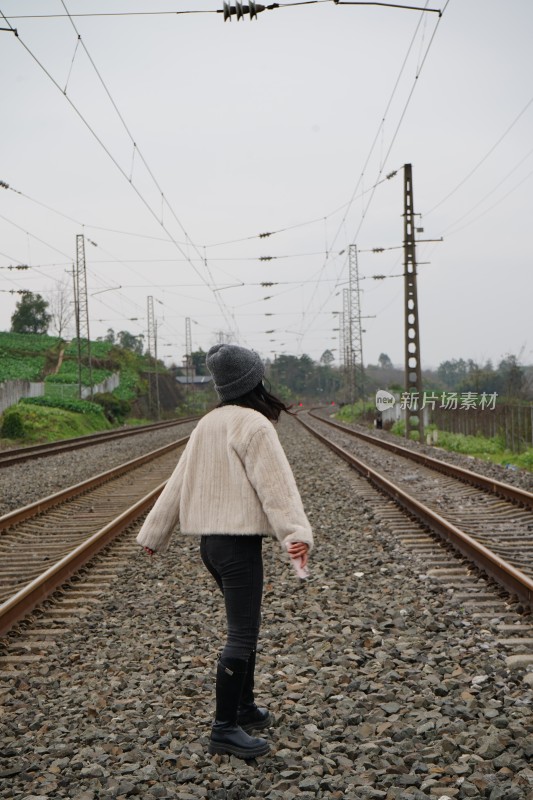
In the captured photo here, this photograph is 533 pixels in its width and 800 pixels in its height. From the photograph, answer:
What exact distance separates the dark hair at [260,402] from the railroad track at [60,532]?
10.1 feet

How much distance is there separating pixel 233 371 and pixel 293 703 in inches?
73.0

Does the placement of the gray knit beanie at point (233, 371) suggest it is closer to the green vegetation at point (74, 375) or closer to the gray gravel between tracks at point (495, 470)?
the gray gravel between tracks at point (495, 470)

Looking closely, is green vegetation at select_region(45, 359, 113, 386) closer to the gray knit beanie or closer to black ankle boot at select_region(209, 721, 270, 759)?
the gray knit beanie

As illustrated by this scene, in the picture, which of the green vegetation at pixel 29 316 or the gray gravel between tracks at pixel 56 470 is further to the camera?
the green vegetation at pixel 29 316

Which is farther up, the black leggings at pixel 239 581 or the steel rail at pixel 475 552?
the black leggings at pixel 239 581

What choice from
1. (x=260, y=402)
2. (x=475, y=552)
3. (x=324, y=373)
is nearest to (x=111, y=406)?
(x=475, y=552)

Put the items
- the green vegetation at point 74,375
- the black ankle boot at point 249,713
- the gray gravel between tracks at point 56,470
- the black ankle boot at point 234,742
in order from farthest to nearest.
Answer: the green vegetation at point 74,375, the gray gravel between tracks at point 56,470, the black ankle boot at point 249,713, the black ankle boot at point 234,742

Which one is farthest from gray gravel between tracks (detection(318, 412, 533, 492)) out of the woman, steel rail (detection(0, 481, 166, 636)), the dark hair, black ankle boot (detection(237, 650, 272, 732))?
the woman

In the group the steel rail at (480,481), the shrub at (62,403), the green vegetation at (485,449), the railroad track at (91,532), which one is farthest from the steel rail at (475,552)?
the shrub at (62,403)

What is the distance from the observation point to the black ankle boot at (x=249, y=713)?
12.8ft

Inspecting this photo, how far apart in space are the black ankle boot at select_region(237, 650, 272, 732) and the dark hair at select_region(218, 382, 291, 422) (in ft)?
4.02

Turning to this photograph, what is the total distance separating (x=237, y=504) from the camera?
360 centimetres

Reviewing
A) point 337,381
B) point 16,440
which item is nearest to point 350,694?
point 16,440

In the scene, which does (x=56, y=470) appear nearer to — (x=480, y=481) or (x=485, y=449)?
(x=480, y=481)
